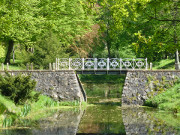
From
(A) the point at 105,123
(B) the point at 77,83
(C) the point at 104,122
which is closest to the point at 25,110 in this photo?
(C) the point at 104,122

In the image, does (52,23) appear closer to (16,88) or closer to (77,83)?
(77,83)

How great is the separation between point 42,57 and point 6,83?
10.7 m

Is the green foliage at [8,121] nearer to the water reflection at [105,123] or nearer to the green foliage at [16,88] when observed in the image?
the water reflection at [105,123]

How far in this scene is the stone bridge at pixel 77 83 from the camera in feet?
97.1

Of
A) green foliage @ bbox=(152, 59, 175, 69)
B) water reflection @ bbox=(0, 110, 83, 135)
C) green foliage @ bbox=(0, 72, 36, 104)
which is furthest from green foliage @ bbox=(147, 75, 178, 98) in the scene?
green foliage @ bbox=(152, 59, 175, 69)

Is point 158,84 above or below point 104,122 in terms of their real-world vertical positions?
above

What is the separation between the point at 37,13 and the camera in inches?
1668

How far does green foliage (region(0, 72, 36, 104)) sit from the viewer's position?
78.9 ft

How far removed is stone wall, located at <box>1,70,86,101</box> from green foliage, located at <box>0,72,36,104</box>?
481 centimetres

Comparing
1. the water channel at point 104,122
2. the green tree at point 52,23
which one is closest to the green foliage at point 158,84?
the water channel at point 104,122

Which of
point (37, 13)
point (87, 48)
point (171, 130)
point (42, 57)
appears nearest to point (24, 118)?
point (171, 130)

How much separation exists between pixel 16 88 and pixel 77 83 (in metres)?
7.23

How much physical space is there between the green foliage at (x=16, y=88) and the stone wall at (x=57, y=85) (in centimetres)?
481

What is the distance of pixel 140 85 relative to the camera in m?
29.8
